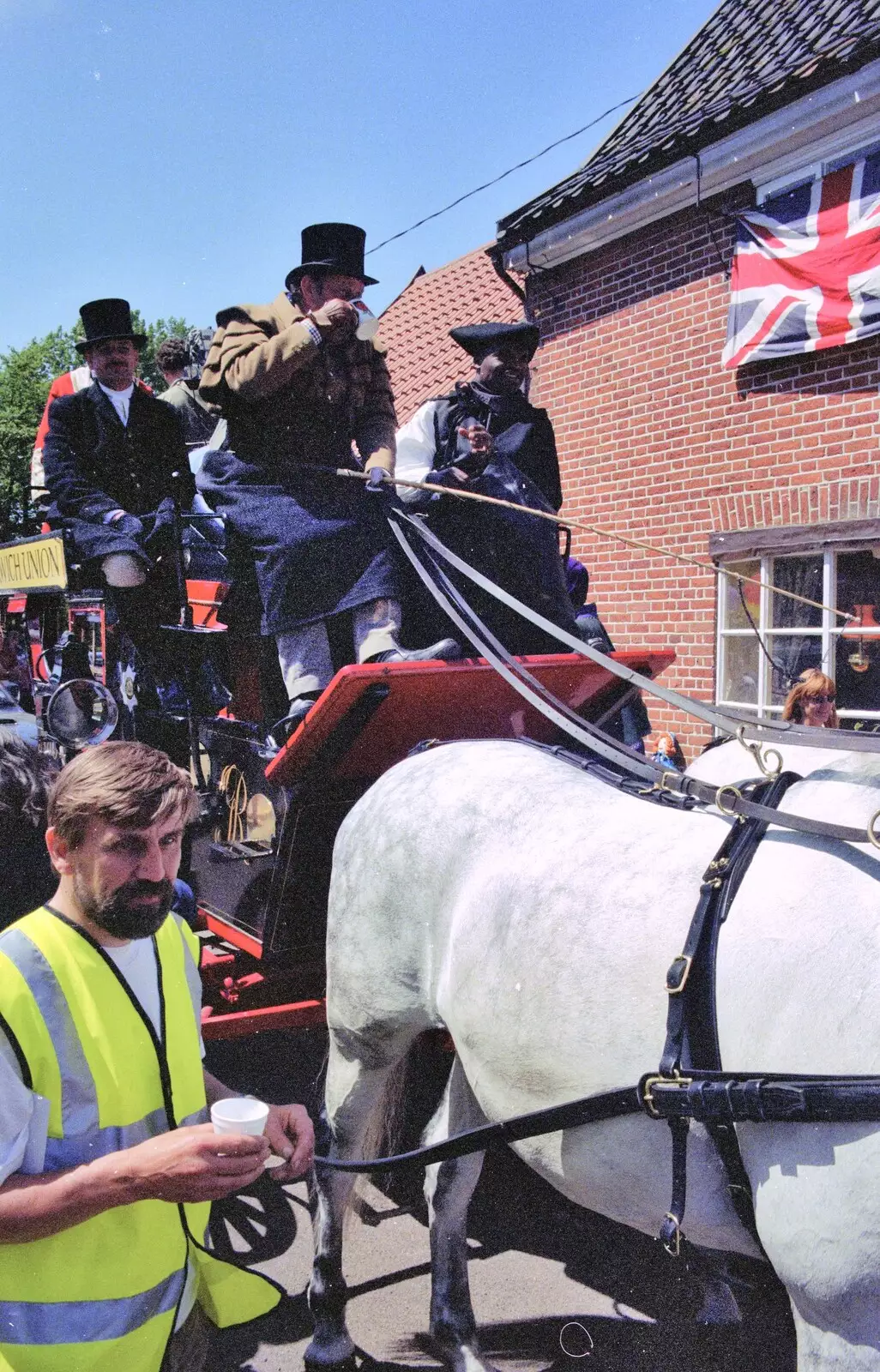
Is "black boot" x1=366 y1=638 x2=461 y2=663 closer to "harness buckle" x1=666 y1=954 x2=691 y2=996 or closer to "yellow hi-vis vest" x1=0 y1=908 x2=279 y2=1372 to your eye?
"harness buckle" x1=666 y1=954 x2=691 y2=996

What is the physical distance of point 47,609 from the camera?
6.31m

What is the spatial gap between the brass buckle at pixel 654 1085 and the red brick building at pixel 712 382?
419cm

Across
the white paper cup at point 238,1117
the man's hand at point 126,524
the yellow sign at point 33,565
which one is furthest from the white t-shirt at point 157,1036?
the yellow sign at point 33,565

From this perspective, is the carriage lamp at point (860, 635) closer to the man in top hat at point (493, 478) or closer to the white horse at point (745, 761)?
the man in top hat at point (493, 478)

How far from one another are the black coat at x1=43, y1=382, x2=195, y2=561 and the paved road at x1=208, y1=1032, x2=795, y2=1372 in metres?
2.52

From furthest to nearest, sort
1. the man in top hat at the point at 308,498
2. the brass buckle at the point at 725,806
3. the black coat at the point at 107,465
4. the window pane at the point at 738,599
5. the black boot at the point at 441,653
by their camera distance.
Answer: the window pane at the point at 738,599 < the black coat at the point at 107,465 < the man in top hat at the point at 308,498 < the black boot at the point at 441,653 < the brass buckle at the point at 725,806

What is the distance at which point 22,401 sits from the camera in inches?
838

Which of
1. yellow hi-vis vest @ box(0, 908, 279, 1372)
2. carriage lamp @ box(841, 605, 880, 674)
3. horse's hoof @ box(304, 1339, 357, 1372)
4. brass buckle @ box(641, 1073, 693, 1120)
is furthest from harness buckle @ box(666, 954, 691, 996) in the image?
carriage lamp @ box(841, 605, 880, 674)

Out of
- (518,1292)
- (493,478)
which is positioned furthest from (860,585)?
(518,1292)

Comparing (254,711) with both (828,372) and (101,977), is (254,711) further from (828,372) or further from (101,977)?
(828,372)

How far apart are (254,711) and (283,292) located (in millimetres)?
1513

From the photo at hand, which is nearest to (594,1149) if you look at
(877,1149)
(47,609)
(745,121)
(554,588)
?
(877,1149)

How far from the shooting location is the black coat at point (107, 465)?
4.30 metres

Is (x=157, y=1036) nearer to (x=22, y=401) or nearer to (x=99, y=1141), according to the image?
(x=99, y=1141)
